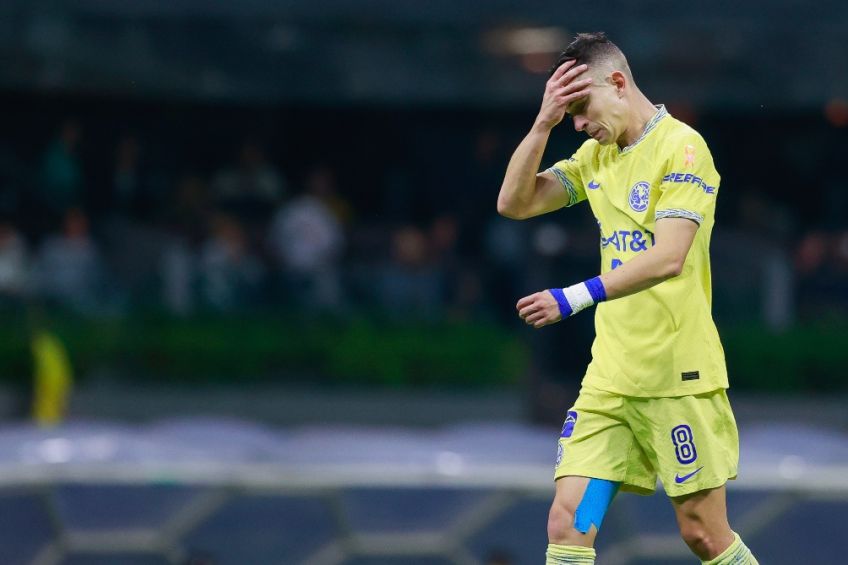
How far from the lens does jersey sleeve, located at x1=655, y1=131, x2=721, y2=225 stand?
187 inches

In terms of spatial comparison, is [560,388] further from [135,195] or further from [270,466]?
[135,195]

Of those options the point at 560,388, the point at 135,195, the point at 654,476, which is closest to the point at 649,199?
the point at 654,476

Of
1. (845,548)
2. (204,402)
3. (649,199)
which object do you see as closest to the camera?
(649,199)

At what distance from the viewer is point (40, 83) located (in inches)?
637

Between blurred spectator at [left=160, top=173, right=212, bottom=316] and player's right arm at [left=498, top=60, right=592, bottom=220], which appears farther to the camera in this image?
blurred spectator at [left=160, top=173, right=212, bottom=316]

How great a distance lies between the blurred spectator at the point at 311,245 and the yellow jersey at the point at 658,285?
10038mm

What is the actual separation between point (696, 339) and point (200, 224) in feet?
36.6

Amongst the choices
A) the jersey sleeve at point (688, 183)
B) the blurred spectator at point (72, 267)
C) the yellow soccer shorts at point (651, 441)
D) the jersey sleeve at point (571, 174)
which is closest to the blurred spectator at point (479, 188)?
the blurred spectator at point (72, 267)

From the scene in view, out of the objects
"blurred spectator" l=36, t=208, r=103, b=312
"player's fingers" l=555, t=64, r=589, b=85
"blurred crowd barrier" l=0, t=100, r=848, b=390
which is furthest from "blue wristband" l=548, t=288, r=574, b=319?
"blurred spectator" l=36, t=208, r=103, b=312

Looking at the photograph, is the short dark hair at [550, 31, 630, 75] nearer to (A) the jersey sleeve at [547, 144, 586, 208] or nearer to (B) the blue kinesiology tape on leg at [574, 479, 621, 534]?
(A) the jersey sleeve at [547, 144, 586, 208]

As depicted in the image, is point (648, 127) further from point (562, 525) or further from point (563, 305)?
point (562, 525)

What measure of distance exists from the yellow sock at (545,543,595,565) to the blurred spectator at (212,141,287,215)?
1122cm

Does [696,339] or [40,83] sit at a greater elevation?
[40,83]

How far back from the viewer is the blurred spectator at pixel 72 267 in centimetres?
1481
